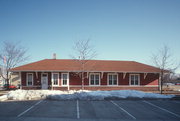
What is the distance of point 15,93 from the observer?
16172 mm

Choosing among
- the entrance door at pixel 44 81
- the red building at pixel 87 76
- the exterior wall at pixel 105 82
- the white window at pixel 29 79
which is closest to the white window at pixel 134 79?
the red building at pixel 87 76

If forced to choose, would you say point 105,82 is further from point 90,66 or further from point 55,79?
point 55,79

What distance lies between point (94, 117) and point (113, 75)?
15.7 m

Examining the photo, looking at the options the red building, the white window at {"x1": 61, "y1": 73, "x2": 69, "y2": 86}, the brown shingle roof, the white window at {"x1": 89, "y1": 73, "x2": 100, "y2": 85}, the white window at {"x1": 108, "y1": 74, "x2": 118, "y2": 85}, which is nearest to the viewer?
the red building

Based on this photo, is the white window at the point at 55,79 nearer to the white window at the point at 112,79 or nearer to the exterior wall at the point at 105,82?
the exterior wall at the point at 105,82

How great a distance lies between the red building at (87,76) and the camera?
23500 mm

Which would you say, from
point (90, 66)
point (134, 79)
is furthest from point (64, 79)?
point (134, 79)

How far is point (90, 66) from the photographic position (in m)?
25.5

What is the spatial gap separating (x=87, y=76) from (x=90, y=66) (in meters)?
2.05

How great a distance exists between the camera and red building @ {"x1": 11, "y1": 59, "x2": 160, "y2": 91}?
23.5 m

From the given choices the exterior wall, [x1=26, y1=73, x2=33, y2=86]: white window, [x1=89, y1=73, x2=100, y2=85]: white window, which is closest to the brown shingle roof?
the exterior wall

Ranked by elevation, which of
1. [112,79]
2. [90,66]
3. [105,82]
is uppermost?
[90,66]

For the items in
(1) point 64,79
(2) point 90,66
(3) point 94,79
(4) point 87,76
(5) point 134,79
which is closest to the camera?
(1) point 64,79

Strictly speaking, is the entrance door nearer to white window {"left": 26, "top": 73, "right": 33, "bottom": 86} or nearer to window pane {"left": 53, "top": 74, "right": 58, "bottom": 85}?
window pane {"left": 53, "top": 74, "right": 58, "bottom": 85}
